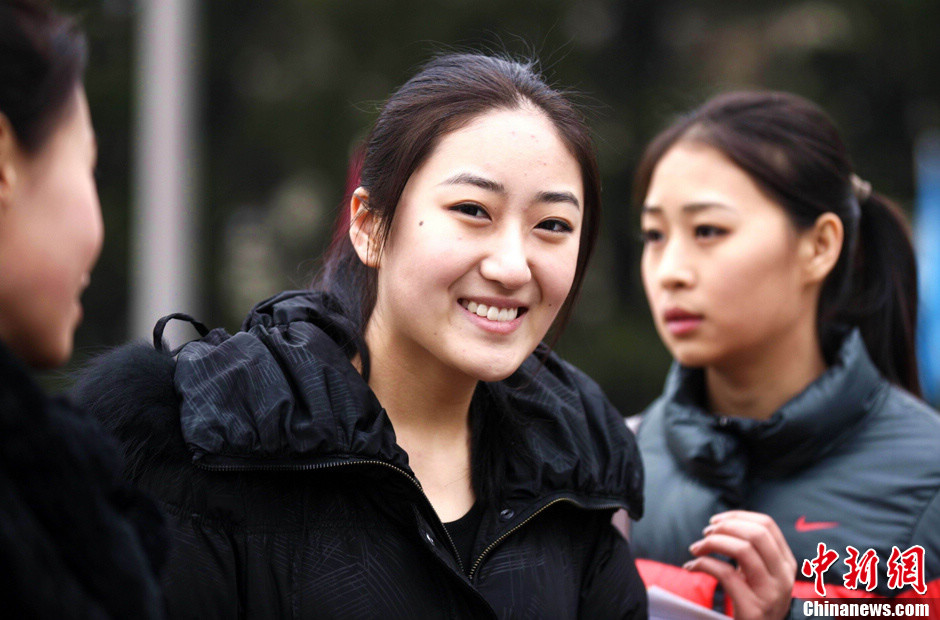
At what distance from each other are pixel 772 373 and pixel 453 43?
6745 mm

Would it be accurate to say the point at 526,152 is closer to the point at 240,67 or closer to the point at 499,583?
the point at 499,583

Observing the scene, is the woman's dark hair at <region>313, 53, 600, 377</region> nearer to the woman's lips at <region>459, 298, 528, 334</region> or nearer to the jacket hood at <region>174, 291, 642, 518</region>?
the jacket hood at <region>174, 291, 642, 518</region>

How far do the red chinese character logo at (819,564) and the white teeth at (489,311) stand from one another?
1214 mm

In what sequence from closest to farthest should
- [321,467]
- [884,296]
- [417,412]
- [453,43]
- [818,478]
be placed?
[321,467]
[417,412]
[818,478]
[884,296]
[453,43]

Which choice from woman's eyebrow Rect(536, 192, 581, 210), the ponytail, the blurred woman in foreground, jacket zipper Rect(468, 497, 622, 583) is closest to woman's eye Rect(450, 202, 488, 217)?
woman's eyebrow Rect(536, 192, 581, 210)

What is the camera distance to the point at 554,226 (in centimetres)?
227

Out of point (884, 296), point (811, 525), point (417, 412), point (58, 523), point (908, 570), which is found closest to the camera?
point (58, 523)

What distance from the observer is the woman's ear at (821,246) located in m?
3.32

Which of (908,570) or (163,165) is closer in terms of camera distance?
(908,570)

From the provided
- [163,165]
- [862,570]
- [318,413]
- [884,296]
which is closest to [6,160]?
[318,413]

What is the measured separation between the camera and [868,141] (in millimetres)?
9812

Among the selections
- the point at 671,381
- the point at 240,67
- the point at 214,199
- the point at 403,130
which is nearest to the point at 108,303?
the point at 214,199

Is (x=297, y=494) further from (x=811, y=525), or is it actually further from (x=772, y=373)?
(x=772, y=373)

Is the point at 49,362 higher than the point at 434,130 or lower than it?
lower
